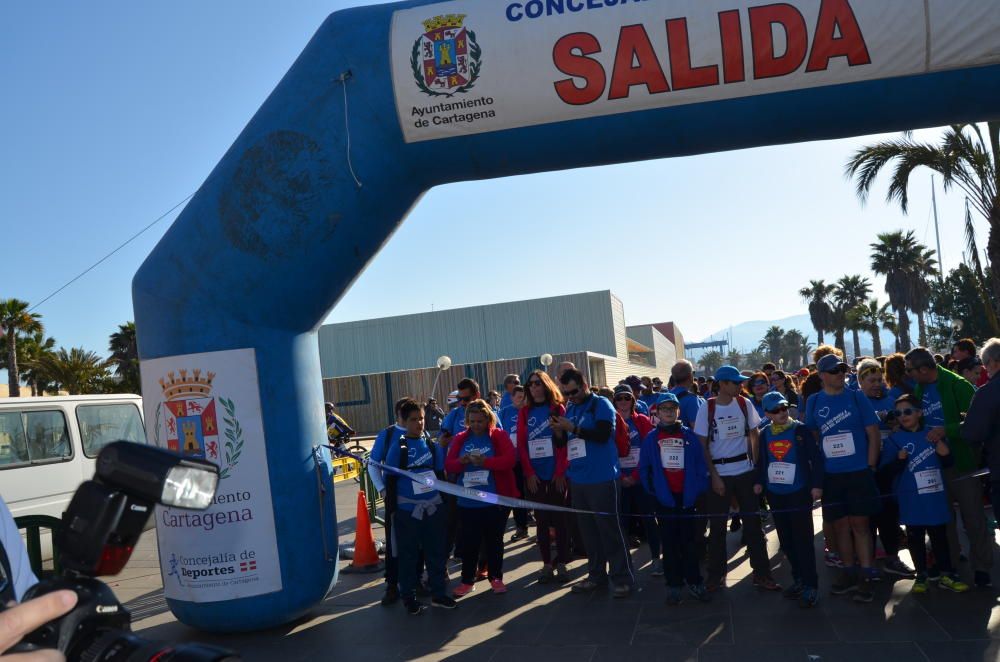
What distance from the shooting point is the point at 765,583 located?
21.5ft

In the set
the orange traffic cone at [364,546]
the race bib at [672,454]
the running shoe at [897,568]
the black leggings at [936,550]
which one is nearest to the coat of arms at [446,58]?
the race bib at [672,454]

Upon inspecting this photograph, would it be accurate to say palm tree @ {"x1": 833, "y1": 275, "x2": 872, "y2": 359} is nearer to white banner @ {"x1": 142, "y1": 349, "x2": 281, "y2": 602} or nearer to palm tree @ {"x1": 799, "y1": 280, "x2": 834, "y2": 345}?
palm tree @ {"x1": 799, "y1": 280, "x2": 834, "y2": 345}

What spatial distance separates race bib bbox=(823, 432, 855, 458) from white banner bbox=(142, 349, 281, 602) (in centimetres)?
439

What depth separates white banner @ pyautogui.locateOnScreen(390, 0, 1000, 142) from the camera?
5395 mm

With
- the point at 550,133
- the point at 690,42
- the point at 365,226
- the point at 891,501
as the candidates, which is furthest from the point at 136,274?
the point at 891,501

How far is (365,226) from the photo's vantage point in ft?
20.0

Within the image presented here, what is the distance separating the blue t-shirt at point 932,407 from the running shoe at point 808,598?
66.5 inches

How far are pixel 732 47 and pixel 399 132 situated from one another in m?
2.51

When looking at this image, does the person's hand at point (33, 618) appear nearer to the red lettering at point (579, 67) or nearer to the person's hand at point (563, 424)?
the red lettering at point (579, 67)

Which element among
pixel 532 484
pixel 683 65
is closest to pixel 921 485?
pixel 532 484

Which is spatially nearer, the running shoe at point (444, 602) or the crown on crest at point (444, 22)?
the crown on crest at point (444, 22)

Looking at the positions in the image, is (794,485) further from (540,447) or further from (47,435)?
(47,435)

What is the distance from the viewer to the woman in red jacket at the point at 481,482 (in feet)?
23.6

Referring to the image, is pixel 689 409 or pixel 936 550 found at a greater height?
pixel 689 409
